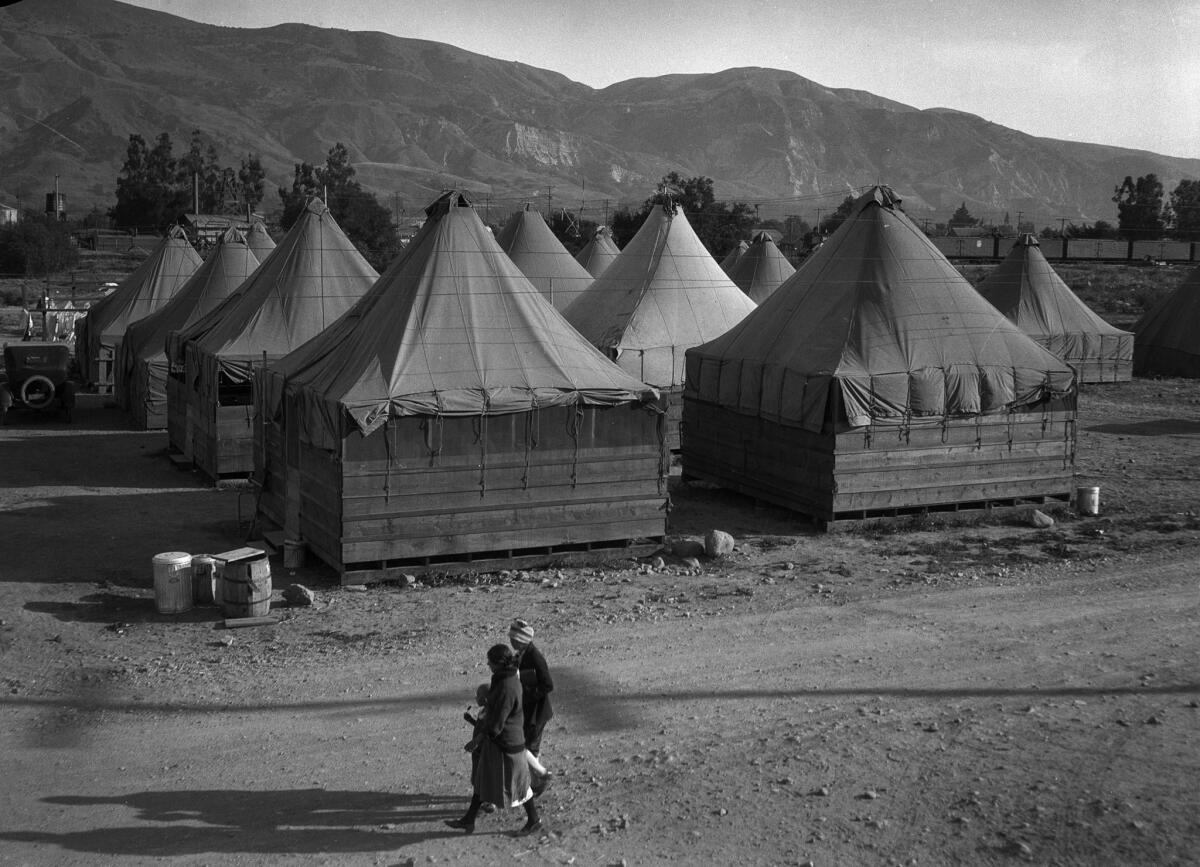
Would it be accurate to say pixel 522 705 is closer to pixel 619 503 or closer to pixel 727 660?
pixel 727 660

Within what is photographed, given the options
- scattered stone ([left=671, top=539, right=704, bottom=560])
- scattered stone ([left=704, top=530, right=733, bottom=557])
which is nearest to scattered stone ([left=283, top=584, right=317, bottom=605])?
scattered stone ([left=671, top=539, right=704, bottom=560])

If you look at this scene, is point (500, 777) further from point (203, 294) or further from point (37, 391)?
point (37, 391)

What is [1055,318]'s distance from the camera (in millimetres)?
37375

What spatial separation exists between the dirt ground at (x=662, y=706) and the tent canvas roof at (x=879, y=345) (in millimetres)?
1908

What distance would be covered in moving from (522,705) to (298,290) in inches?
659

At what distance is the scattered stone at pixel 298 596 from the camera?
14062 millimetres

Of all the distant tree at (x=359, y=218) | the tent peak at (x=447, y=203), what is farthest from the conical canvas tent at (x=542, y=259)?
the distant tree at (x=359, y=218)

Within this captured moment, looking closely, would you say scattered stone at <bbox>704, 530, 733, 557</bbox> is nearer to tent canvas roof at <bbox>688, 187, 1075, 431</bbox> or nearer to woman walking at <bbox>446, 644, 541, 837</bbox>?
tent canvas roof at <bbox>688, 187, 1075, 431</bbox>

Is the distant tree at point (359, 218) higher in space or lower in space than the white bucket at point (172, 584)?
higher

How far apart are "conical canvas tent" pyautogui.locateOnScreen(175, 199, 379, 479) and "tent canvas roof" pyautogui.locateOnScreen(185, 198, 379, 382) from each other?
0.05ft

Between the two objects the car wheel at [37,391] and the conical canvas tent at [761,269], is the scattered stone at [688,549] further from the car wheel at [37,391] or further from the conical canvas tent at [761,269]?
the conical canvas tent at [761,269]

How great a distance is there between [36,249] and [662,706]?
69.8m

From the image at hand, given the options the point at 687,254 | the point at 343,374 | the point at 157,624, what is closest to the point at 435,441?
the point at 343,374

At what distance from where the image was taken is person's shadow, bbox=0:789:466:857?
8180 mm
